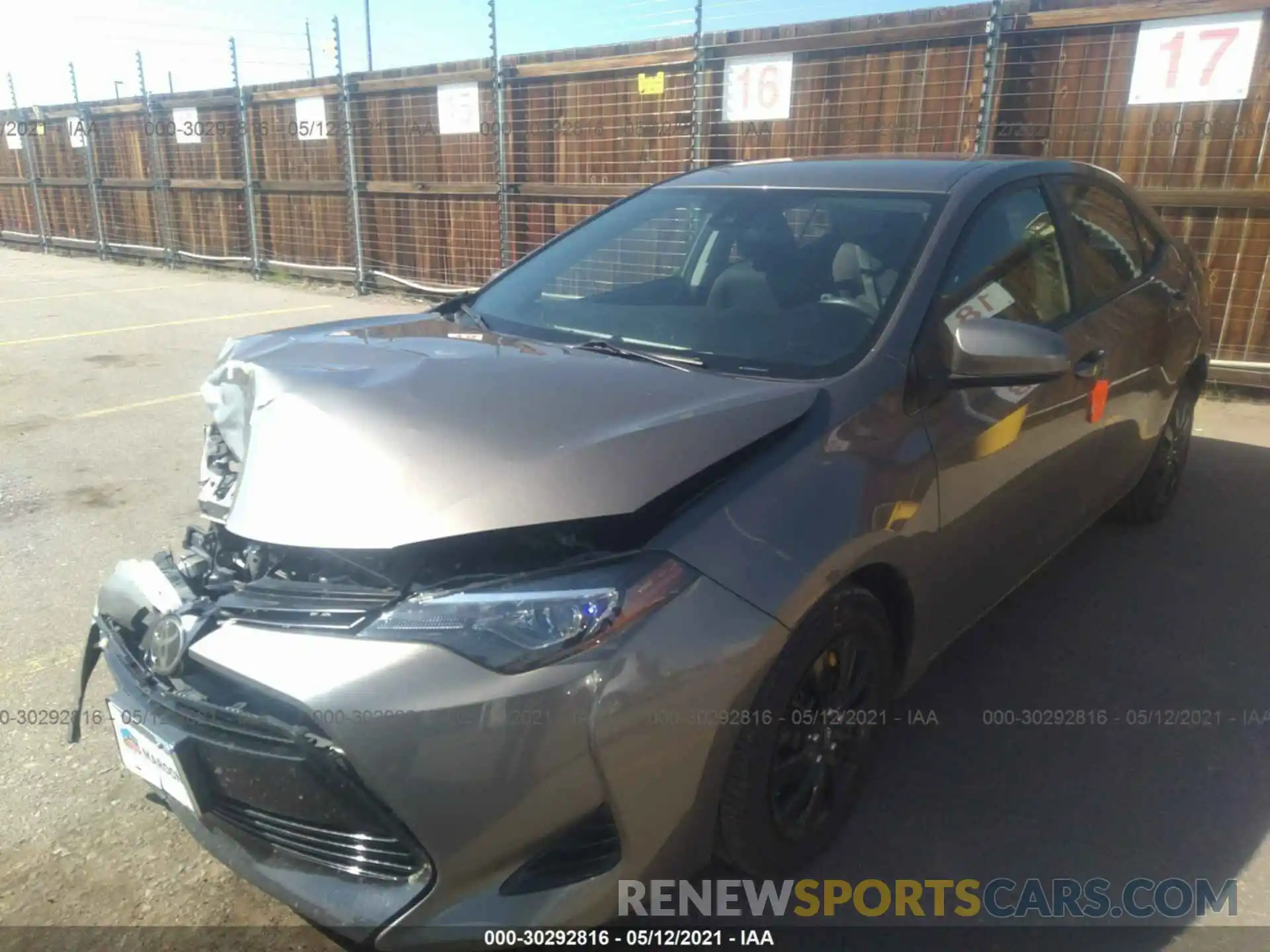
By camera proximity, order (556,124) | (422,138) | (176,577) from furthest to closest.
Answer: (422,138)
(556,124)
(176,577)

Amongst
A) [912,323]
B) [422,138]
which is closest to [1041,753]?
[912,323]

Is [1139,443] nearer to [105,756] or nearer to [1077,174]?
[1077,174]

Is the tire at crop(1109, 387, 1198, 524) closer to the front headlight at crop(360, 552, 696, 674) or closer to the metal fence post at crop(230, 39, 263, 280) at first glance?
the front headlight at crop(360, 552, 696, 674)

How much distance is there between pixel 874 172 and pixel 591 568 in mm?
1943

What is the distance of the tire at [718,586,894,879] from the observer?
2.02 m

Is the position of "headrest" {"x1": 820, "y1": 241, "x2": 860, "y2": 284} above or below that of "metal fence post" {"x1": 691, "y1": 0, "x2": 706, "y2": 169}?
below

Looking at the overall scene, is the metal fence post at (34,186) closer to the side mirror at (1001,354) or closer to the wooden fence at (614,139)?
the wooden fence at (614,139)

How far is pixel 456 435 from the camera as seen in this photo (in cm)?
204

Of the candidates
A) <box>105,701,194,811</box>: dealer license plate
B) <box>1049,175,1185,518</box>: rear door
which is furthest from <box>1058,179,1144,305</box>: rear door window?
<box>105,701,194,811</box>: dealer license plate

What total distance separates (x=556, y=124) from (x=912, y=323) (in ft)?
26.7

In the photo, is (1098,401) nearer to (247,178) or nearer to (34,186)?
(247,178)

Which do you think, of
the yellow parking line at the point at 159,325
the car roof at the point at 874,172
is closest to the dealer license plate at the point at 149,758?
the car roof at the point at 874,172

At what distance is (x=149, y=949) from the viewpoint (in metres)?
2.16

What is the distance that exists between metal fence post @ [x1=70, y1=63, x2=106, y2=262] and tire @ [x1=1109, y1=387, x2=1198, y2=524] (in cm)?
1768
